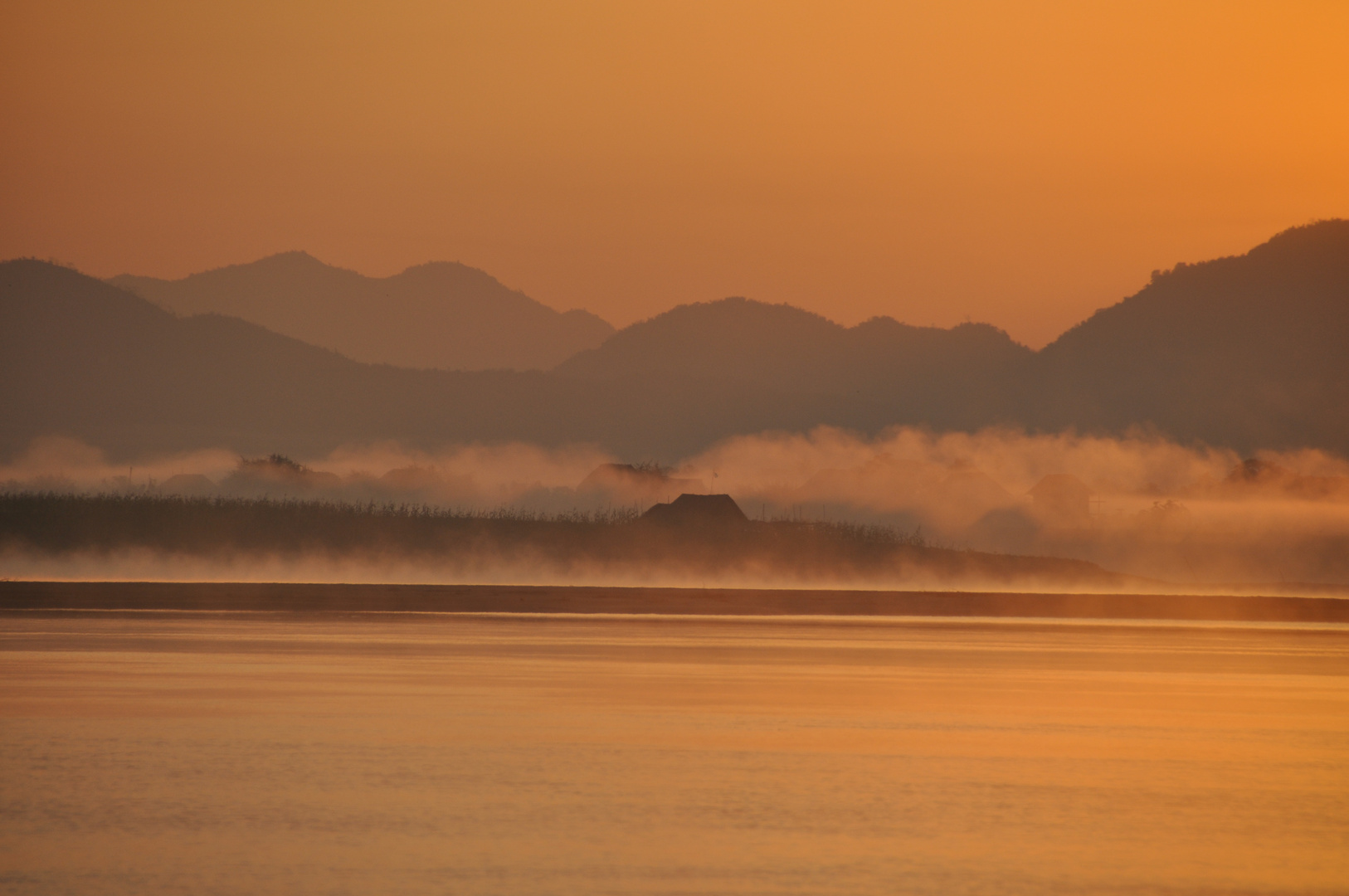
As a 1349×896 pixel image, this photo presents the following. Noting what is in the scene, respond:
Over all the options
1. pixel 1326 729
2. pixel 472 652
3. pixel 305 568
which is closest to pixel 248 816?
pixel 1326 729

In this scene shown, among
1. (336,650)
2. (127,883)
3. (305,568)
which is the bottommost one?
(127,883)

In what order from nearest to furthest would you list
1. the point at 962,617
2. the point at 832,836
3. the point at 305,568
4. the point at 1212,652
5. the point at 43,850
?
the point at 43,850 → the point at 832,836 → the point at 1212,652 → the point at 962,617 → the point at 305,568

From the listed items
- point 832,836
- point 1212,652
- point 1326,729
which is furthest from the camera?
point 1212,652

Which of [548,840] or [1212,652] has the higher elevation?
[1212,652]

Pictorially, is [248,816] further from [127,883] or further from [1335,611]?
[1335,611]

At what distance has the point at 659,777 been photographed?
2625 cm

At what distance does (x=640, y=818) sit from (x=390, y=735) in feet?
32.0

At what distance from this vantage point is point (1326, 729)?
34.8 metres

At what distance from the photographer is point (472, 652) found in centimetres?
A: 5684

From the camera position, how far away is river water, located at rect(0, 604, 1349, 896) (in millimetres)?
19250

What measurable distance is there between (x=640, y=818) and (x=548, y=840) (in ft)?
6.71

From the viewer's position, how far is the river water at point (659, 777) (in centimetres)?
1925

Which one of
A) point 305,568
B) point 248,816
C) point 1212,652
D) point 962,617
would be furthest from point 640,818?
point 305,568

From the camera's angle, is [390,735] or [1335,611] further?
[1335,611]
